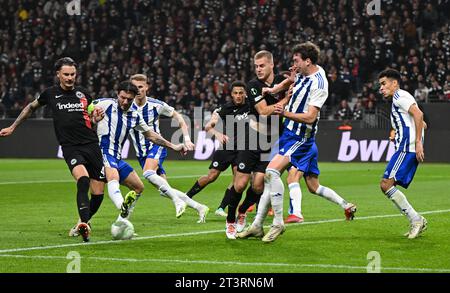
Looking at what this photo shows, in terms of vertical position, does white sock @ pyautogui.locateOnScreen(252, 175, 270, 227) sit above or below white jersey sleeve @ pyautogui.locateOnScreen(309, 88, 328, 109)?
below

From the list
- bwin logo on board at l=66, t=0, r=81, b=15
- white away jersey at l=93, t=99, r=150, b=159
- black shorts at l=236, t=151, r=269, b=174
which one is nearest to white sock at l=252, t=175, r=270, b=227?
black shorts at l=236, t=151, r=269, b=174

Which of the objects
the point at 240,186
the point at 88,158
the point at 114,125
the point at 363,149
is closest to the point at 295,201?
the point at 240,186

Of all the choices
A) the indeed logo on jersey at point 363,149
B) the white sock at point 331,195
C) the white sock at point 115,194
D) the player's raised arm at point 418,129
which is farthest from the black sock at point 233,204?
the indeed logo on jersey at point 363,149

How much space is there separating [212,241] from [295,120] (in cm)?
174

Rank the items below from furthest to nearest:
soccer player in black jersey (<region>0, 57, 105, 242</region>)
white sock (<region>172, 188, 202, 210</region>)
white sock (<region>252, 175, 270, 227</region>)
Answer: white sock (<region>172, 188, 202, 210</region>), soccer player in black jersey (<region>0, 57, 105, 242</region>), white sock (<region>252, 175, 270, 227</region>)

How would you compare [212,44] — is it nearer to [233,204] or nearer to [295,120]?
[233,204]

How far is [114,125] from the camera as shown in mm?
12391

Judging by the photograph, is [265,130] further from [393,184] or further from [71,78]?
[71,78]

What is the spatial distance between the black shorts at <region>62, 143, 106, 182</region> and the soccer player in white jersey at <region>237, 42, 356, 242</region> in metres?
1.99

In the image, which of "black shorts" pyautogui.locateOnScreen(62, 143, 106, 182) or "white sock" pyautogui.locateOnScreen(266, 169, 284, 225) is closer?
"white sock" pyautogui.locateOnScreen(266, 169, 284, 225)

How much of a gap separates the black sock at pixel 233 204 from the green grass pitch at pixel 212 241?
0.30 m

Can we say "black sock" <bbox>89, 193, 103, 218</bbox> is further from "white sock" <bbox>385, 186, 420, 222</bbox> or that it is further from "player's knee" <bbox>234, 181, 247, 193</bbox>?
"white sock" <bbox>385, 186, 420, 222</bbox>

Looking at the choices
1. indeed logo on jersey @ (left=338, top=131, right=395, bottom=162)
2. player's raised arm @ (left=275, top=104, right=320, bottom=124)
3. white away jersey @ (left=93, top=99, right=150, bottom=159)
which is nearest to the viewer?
player's raised arm @ (left=275, top=104, right=320, bottom=124)

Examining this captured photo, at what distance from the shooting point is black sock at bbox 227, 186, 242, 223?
11031 mm
